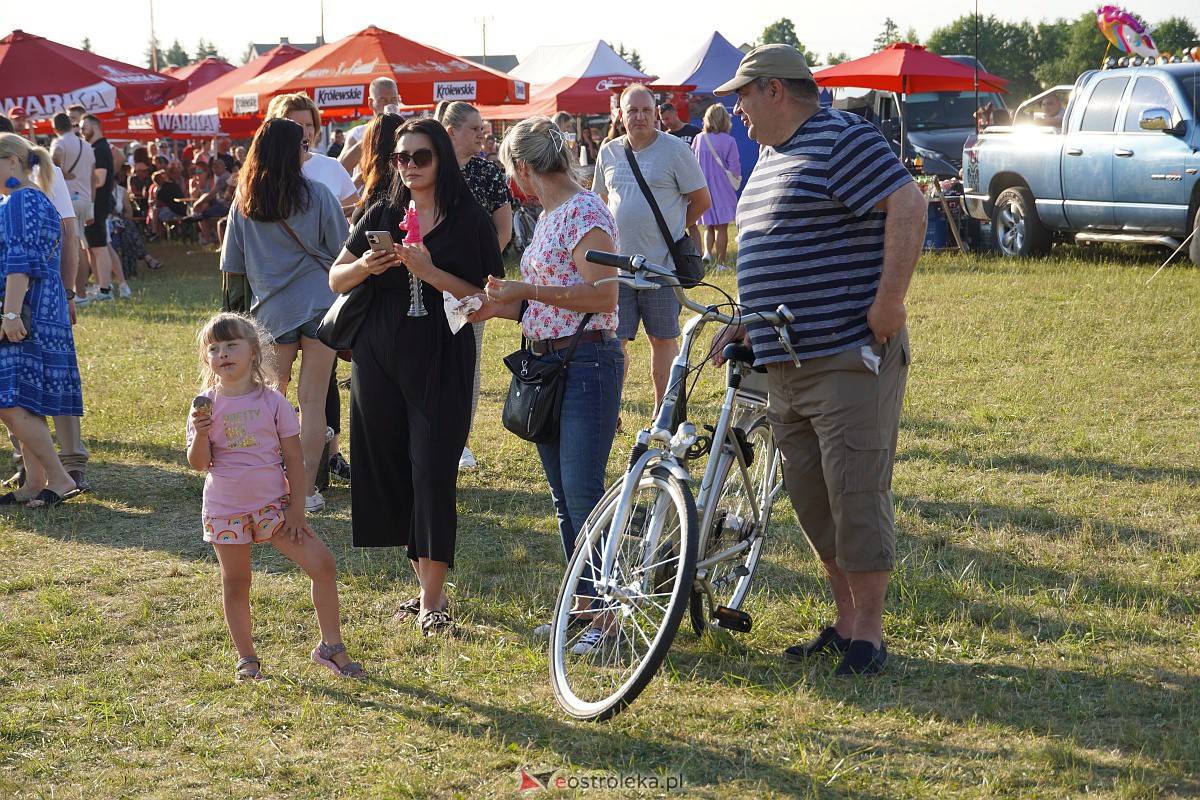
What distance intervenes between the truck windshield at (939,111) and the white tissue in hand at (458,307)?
65.0ft

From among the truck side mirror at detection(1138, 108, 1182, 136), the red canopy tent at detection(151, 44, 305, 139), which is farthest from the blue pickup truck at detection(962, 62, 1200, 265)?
the red canopy tent at detection(151, 44, 305, 139)

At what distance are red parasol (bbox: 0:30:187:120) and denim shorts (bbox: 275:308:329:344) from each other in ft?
36.5

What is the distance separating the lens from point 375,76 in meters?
14.9

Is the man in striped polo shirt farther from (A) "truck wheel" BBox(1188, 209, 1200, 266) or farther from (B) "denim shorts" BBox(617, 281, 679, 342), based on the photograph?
(A) "truck wheel" BBox(1188, 209, 1200, 266)

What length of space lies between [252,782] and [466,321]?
165cm

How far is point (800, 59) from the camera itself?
396 cm

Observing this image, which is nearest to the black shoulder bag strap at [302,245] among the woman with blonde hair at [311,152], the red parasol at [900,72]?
the woman with blonde hair at [311,152]

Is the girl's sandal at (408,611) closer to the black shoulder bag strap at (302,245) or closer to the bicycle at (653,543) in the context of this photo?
the bicycle at (653,543)

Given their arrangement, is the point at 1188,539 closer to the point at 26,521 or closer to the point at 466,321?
the point at 466,321

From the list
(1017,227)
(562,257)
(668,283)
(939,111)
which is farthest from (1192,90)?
(668,283)

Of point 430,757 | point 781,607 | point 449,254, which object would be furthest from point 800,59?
point 430,757

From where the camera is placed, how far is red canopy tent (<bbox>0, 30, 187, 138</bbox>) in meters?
15.8

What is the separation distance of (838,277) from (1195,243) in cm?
1033

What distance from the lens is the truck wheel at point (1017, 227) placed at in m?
15.0
